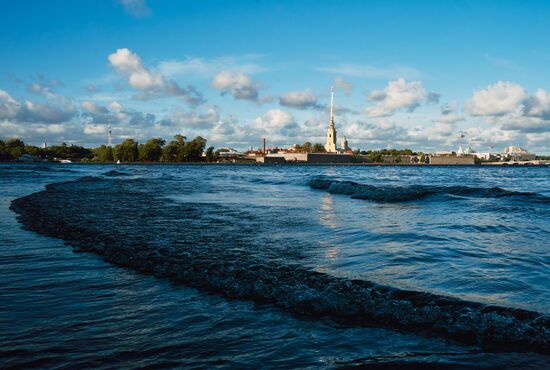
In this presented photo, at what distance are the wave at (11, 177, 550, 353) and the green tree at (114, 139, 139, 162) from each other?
627ft

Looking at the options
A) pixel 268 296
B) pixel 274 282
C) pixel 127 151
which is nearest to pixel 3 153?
pixel 127 151

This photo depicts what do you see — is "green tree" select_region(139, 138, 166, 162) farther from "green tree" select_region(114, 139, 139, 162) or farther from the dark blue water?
the dark blue water

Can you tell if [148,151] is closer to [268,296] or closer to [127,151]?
[127,151]

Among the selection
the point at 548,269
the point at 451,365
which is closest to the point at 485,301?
the point at 451,365

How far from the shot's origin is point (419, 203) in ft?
66.4

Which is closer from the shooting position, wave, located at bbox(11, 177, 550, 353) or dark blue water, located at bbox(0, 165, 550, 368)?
dark blue water, located at bbox(0, 165, 550, 368)

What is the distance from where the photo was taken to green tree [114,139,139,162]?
636 ft

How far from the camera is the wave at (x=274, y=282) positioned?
179 inches

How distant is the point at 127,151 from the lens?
638 feet

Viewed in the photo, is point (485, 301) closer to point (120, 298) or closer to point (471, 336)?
point (471, 336)

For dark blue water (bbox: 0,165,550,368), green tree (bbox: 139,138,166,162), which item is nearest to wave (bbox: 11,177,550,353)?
dark blue water (bbox: 0,165,550,368)

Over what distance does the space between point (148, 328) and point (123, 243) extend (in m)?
4.63

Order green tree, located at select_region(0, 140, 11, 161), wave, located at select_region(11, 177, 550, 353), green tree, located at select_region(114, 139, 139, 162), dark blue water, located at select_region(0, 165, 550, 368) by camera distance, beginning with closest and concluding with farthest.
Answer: dark blue water, located at select_region(0, 165, 550, 368) < wave, located at select_region(11, 177, 550, 353) < green tree, located at select_region(0, 140, 11, 161) < green tree, located at select_region(114, 139, 139, 162)

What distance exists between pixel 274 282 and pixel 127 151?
199 metres
